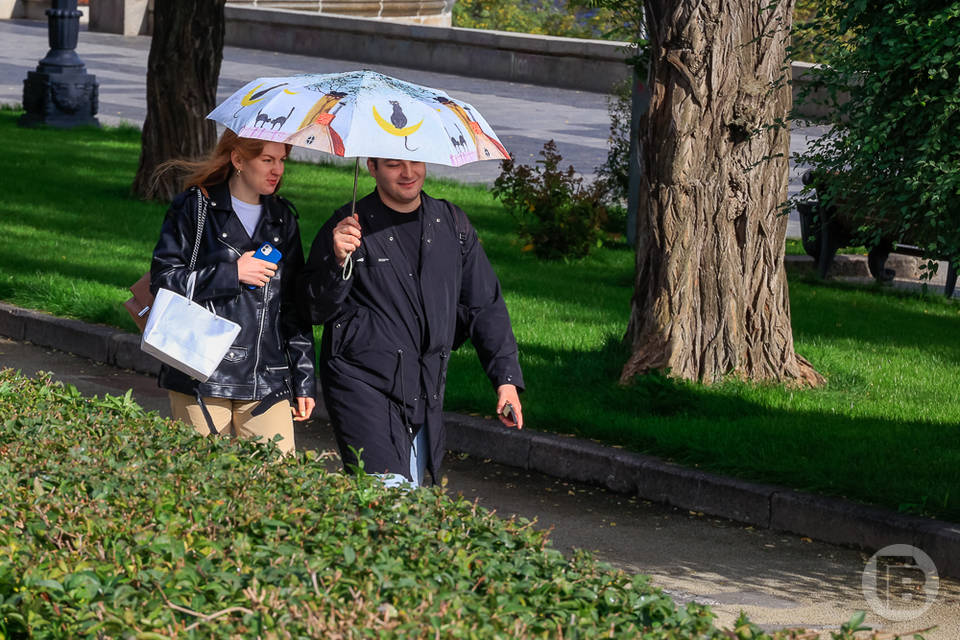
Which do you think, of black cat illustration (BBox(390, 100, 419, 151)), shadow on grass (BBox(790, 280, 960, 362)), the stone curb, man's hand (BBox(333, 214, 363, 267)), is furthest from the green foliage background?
shadow on grass (BBox(790, 280, 960, 362))

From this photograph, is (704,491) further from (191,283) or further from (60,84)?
(60,84)

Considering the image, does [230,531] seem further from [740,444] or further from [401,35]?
[401,35]

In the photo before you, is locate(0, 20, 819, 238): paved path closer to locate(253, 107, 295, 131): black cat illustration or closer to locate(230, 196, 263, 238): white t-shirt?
locate(230, 196, 263, 238): white t-shirt

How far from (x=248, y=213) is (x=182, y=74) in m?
9.74

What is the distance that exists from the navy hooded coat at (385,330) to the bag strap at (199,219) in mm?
413

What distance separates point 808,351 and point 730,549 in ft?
11.1

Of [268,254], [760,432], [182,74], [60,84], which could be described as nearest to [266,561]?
[268,254]

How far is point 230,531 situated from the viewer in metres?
3.54

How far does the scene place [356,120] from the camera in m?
4.91

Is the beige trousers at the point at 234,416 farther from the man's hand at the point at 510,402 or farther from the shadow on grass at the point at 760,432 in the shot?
the shadow on grass at the point at 760,432

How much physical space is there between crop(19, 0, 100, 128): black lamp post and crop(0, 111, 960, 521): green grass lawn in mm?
4461

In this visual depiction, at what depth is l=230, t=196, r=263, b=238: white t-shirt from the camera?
17.5 ft

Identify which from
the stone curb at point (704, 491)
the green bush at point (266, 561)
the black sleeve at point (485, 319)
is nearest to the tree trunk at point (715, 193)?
the stone curb at point (704, 491)

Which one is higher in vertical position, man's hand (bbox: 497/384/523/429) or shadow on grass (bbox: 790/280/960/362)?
man's hand (bbox: 497/384/523/429)
